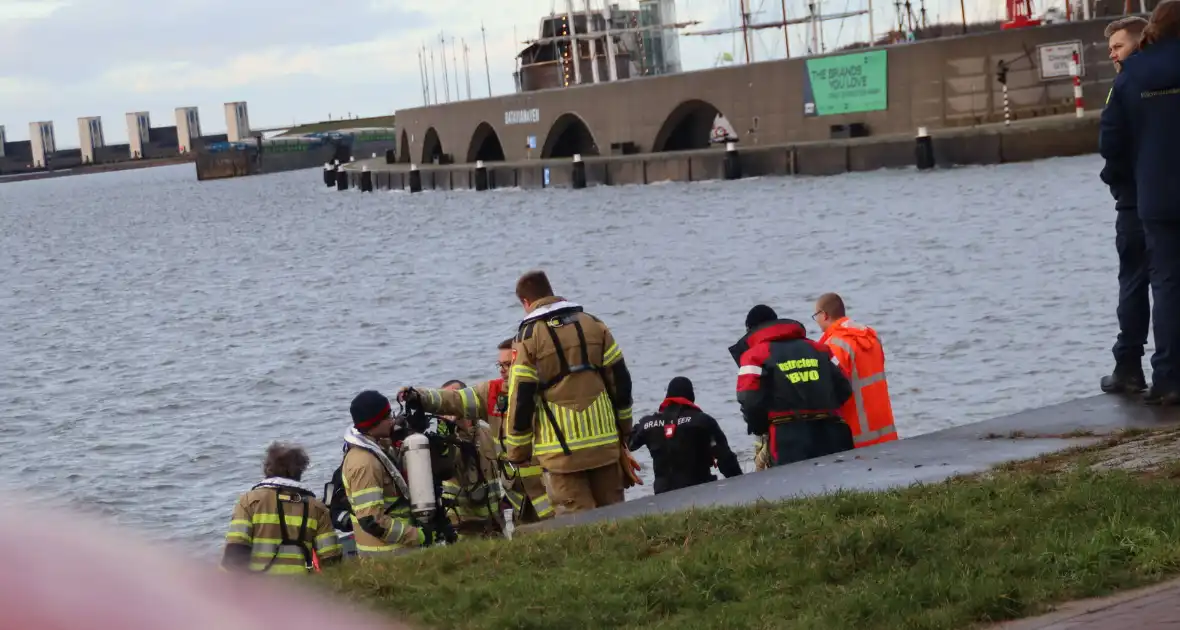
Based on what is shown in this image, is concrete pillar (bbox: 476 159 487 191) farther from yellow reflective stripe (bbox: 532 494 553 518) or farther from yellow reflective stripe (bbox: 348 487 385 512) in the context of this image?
yellow reflective stripe (bbox: 348 487 385 512)

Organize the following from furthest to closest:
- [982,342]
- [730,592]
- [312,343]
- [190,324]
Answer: [190,324], [312,343], [982,342], [730,592]

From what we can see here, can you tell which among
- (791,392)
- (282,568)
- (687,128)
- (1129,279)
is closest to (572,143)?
(687,128)

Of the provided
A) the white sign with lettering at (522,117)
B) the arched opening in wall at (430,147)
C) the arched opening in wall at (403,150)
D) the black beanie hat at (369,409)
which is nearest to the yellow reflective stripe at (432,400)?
the black beanie hat at (369,409)

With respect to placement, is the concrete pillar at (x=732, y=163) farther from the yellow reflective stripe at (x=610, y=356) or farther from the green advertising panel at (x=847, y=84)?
the yellow reflective stripe at (x=610, y=356)

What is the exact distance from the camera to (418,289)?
38719 millimetres

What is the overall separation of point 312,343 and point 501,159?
60.6m

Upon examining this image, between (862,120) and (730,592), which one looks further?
(862,120)

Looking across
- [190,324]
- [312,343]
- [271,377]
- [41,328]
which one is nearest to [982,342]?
[271,377]

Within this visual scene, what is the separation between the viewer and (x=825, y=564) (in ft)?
21.9

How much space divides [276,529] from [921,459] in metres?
3.49

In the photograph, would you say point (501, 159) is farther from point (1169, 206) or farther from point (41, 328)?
point (1169, 206)

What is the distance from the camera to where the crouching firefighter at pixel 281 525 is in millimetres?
9070

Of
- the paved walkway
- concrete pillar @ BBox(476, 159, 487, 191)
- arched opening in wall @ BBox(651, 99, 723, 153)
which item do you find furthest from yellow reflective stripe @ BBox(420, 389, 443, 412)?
concrete pillar @ BBox(476, 159, 487, 191)

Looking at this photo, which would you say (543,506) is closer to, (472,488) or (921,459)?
(472,488)
